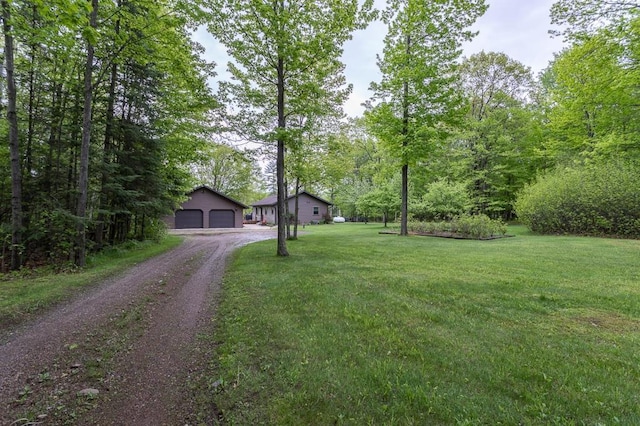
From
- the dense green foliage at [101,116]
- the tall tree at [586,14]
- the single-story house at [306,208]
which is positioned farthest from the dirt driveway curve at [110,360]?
the single-story house at [306,208]

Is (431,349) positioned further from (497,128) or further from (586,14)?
(497,128)

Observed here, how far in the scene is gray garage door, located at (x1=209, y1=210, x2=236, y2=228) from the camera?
2773 centimetres

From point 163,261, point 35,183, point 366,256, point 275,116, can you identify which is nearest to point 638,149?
point 366,256

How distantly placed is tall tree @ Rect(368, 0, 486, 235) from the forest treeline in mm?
60

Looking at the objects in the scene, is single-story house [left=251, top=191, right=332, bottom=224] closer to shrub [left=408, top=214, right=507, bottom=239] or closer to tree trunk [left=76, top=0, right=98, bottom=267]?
shrub [left=408, top=214, right=507, bottom=239]

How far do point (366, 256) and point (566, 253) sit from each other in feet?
20.0

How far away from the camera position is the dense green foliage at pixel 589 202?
12.9m

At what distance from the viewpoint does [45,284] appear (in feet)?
20.7

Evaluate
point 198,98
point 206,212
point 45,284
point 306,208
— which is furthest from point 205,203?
point 45,284

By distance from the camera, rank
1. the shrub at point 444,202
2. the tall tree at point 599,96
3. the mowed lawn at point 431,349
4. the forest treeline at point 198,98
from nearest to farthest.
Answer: the mowed lawn at point 431,349 → the forest treeline at point 198,98 → the tall tree at point 599,96 → the shrub at point 444,202

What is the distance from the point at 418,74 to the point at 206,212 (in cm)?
2145

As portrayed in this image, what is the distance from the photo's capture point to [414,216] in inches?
872

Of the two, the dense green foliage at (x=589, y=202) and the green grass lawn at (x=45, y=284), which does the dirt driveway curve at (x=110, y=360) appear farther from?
the dense green foliage at (x=589, y=202)

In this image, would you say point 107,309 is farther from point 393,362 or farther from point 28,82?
point 28,82
